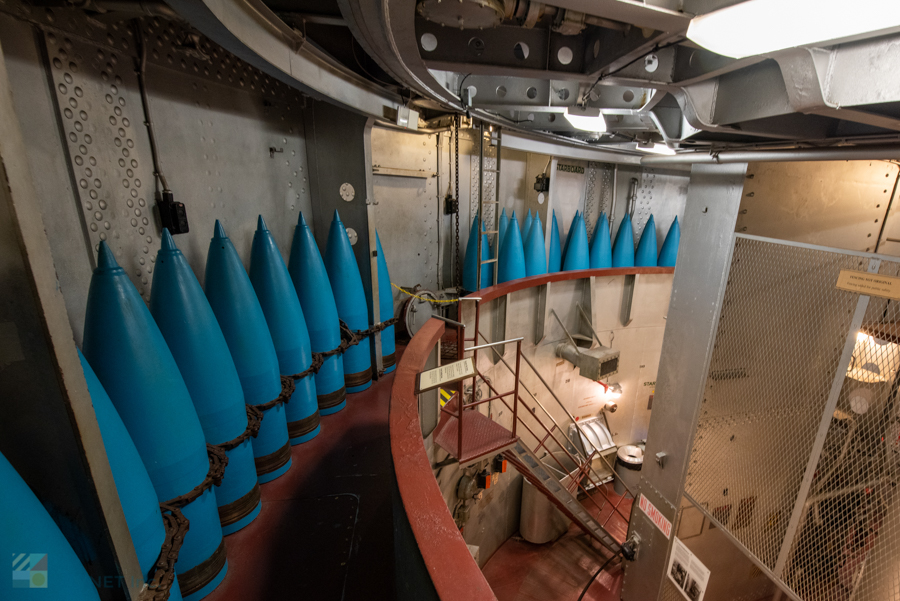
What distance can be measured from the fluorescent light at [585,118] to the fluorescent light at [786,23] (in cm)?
176

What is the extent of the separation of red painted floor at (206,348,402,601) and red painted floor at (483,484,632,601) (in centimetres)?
336

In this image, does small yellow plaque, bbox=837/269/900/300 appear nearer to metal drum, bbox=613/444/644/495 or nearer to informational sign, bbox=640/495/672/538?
informational sign, bbox=640/495/672/538

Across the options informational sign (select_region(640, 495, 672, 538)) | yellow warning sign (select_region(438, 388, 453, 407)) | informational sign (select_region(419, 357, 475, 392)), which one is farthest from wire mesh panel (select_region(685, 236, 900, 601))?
yellow warning sign (select_region(438, 388, 453, 407))

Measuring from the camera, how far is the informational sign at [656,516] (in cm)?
338

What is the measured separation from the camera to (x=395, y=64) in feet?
7.48

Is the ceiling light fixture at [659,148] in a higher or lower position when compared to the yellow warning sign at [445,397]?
higher

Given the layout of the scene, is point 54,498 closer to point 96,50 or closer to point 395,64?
point 96,50

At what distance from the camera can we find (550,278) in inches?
216

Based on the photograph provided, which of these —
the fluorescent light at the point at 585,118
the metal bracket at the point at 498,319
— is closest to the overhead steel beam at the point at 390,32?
the fluorescent light at the point at 585,118

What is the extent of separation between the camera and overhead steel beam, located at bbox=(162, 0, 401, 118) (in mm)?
1555

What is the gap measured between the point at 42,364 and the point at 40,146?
1.52 m

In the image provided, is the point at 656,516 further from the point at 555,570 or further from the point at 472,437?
the point at 555,570

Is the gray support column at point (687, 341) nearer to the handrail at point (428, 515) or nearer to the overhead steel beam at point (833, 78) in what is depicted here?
the overhead steel beam at point (833, 78)

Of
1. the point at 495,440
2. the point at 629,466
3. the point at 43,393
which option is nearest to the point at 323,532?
the point at 495,440
